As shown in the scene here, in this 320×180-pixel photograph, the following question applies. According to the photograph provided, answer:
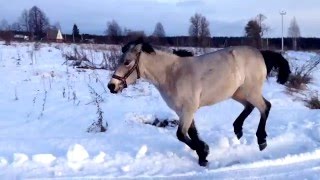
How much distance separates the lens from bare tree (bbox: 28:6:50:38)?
7338 centimetres

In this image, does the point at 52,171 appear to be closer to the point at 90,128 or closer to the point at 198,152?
the point at 198,152

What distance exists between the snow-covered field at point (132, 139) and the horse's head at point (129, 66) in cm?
102

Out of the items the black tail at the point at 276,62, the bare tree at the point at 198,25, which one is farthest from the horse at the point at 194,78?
the bare tree at the point at 198,25

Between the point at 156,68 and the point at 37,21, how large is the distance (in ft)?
231

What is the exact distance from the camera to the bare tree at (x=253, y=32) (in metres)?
41.4

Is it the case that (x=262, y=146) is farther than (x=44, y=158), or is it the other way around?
(x=262, y=146)

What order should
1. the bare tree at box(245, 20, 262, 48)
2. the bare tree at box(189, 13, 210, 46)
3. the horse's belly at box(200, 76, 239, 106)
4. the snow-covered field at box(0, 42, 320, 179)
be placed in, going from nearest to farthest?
the snow-covered field at box(0, 42, 320, 179), the horse's belly at box(200, 76, 239, 106), the bare tree at box(245, 20, 262, 48), the bare tree at box(189, 13, 210, 46)

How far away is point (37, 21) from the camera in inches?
2948

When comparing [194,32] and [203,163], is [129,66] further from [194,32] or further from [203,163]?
[194,32]

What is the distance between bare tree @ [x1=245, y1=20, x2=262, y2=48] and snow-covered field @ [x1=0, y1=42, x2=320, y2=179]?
91.5ft

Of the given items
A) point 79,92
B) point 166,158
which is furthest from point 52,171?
point 79,92

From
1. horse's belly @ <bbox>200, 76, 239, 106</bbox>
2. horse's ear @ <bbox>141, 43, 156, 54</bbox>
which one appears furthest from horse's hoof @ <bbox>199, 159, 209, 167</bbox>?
horse's ear @ <bbox>141, 43, 156, 54</bbox>

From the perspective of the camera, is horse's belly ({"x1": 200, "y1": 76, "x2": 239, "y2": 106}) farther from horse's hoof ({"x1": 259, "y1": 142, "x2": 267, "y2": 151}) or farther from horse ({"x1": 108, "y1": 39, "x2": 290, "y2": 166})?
horse's hoof ({"x1": 259, "y1": 142, "x2": 267, "y2": 151})

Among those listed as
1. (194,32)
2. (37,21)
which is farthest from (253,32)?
(37,21)
